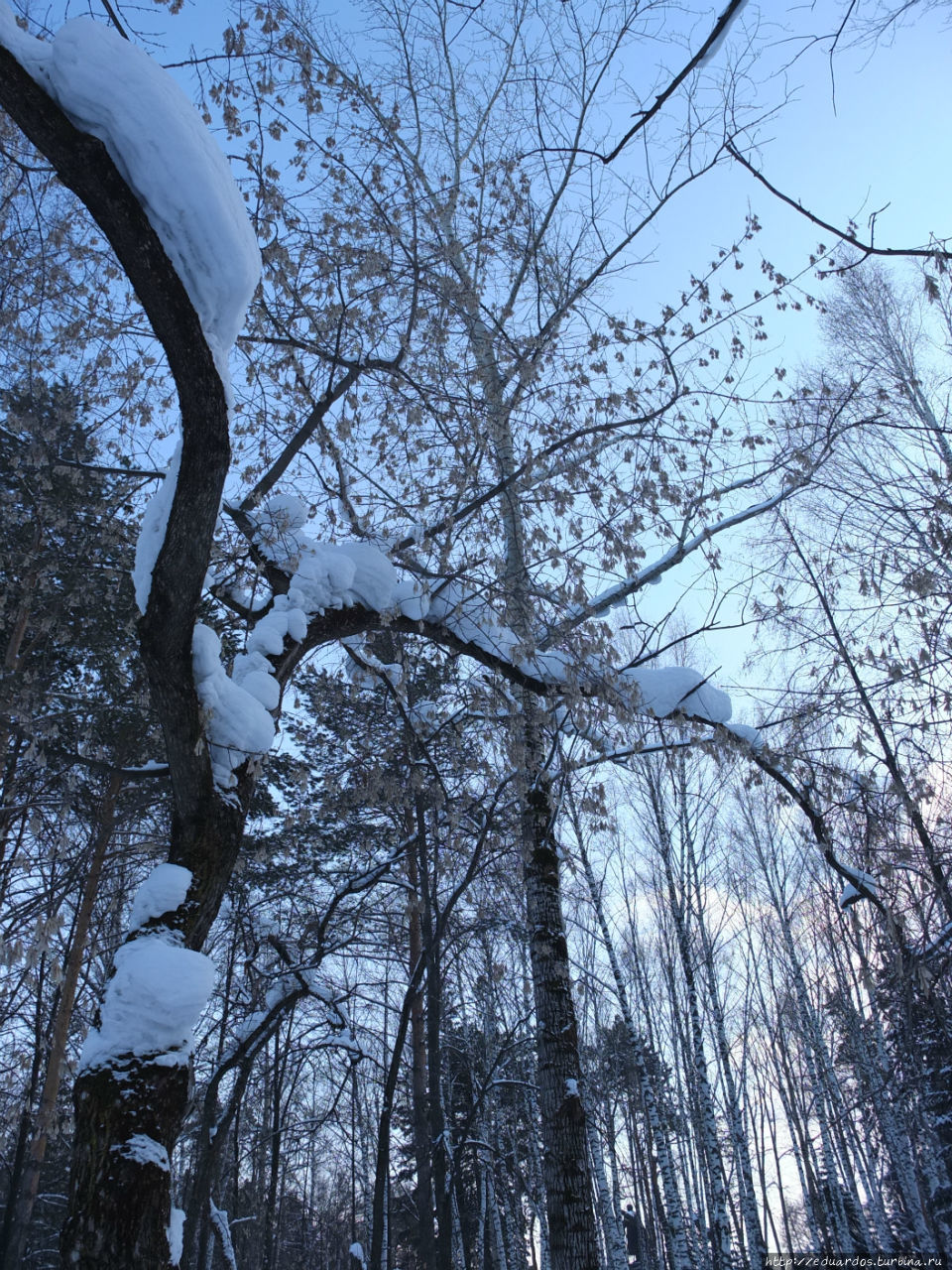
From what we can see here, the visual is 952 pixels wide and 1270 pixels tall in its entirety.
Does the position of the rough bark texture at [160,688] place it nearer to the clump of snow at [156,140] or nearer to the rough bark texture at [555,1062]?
the clump of snow at [156,140]

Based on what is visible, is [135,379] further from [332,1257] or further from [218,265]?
[332,1257]

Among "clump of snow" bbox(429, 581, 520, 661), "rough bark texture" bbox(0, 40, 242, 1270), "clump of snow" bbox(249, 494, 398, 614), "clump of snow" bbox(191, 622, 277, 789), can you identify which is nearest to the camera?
"rough bark texture" bbox(0, 40, 242, 1270)

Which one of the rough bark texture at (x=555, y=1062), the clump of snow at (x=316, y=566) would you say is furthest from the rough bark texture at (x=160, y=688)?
the rough bark texture at (x=555, y=1062)

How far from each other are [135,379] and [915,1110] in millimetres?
18095

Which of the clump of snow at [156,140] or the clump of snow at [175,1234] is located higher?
the clump of snow at [156,140]

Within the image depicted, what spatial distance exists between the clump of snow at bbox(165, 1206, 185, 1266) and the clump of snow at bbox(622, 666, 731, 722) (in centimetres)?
391

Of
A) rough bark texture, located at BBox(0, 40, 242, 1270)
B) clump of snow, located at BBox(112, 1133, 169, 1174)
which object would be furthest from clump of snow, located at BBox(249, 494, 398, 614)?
→ clump of snow, located at BBox(112, 1133, 169, 1174)

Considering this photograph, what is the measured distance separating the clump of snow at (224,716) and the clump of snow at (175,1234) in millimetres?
1695

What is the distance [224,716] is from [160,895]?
0.83 metres

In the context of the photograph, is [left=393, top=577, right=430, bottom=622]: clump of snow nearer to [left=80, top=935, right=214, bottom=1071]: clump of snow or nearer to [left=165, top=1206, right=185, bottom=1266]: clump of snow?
[left=80, top=935, right=214, bottom=1071]: clump of snow

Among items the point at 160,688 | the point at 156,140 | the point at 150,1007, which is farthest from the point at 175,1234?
the point at 156,140

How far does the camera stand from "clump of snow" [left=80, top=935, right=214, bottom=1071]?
2971mm

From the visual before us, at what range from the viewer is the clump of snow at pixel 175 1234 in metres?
2.76

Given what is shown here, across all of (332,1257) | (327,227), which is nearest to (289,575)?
(327,227)
